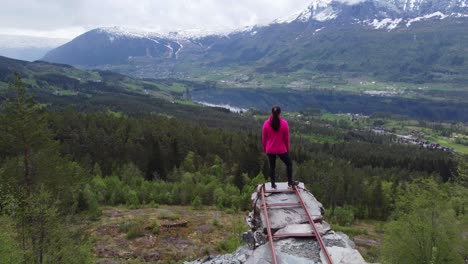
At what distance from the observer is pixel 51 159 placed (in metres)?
33.2

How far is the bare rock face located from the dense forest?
35.1ft

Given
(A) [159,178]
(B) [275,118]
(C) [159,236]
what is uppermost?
(B) [275,118]

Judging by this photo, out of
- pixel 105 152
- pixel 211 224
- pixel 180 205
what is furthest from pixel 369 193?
pixel 105 152

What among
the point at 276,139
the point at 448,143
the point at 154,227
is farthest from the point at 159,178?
the point at 448,143

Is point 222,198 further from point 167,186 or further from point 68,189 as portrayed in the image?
point 68,189

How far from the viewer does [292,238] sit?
40.2 ft

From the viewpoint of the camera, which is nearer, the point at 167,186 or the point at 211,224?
the point at 211,224

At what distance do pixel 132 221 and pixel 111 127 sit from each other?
5763 centimetres

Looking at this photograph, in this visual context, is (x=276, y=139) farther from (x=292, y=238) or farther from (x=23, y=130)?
(x=23, y=130)

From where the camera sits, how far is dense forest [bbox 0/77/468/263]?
21.2m

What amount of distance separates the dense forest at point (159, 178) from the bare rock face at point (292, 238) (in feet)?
35.1

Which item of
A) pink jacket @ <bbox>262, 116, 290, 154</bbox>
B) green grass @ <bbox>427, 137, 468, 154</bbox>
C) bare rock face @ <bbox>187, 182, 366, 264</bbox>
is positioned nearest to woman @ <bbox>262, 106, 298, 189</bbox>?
pink jacket @ <bbox>262, 116, 290, 154</bbox>

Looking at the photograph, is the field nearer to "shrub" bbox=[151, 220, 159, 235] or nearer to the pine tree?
"shrub" bbox=[151, 220, 159, 235]

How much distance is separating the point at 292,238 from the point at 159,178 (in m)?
62.2
